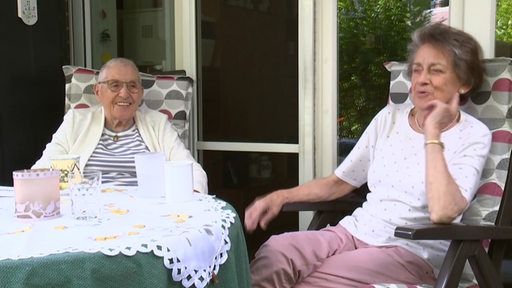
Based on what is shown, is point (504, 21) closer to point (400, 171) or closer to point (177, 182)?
point (400, 171)

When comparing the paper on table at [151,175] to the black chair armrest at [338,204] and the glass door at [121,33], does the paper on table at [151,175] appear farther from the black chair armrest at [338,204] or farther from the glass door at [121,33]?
the glass door at [121,33]

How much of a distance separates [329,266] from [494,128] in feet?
A: 2.63

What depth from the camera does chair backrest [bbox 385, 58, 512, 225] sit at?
209 centimetres

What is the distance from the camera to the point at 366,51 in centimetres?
304

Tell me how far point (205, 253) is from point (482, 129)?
1.15 metres

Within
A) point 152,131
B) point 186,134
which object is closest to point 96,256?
point 152,131

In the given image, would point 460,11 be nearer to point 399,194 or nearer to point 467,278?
point 399,194

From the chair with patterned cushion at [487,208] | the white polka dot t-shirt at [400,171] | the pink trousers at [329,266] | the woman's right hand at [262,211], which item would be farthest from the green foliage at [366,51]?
the pink trousers at [329,266]

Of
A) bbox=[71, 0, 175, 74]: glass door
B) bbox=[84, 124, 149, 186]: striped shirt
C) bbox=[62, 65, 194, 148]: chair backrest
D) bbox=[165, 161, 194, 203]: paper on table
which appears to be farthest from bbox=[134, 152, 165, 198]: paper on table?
bbox=[71, 0, 175, 74]: glass door

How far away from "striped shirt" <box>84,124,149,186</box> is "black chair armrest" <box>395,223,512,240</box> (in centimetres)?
141

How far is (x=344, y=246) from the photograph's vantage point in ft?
7.01

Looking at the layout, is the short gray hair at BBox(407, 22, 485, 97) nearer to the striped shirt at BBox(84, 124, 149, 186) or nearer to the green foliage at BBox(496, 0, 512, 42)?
the green foliage at BBox(496, 0, 512, 42)

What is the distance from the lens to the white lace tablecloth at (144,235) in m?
1.21

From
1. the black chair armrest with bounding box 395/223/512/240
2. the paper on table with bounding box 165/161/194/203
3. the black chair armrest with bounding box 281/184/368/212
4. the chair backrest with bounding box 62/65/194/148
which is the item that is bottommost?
the black chair armrest with bounding box 281/184/368/212
